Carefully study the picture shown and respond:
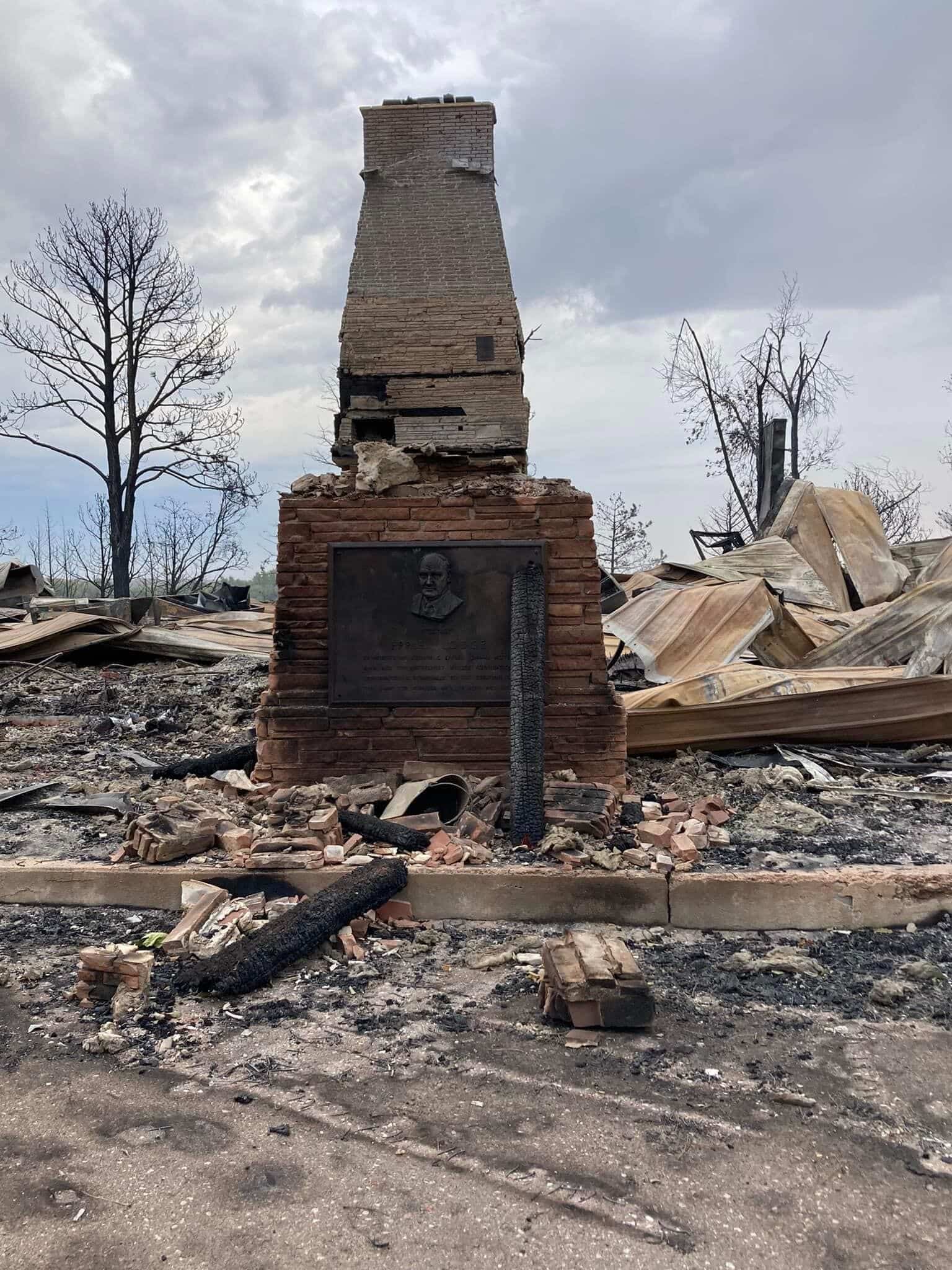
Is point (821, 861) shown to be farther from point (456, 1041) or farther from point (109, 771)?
point (109, 771)

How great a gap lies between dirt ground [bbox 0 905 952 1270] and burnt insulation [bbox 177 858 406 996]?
65mm

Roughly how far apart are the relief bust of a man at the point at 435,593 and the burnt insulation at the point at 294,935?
1607 mm

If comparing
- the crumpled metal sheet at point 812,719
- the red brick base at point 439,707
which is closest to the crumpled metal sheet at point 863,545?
the crumpled metal sheet at point 812,719

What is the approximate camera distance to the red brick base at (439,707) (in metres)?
5.24

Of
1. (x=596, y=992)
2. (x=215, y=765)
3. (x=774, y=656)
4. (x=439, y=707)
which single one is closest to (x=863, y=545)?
(x=774, y=656)

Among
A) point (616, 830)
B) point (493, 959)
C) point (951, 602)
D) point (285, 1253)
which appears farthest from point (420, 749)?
point (951, 602)

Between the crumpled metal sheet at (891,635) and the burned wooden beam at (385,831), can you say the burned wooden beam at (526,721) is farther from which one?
the crumpled metal sheet at (891,635)

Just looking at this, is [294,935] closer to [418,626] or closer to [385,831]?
[385,831]

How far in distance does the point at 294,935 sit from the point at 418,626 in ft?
7.22

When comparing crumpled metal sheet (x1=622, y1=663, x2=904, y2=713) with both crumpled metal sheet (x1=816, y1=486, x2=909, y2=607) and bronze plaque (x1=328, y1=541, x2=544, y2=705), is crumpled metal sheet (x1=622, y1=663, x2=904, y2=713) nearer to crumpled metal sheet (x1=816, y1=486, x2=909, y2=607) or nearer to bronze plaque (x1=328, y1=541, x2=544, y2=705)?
bronze plaque (x1=328, y1=541, x2=544, y2=705)

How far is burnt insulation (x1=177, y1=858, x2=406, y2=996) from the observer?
10.2 ft

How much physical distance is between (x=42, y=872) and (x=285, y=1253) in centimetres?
261

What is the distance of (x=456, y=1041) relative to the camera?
2.81m

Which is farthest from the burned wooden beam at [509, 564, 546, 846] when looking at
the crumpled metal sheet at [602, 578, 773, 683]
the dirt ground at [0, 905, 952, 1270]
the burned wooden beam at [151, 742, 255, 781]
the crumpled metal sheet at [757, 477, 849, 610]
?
the crumpled metal sheet at [757, 477, 849, 610]
